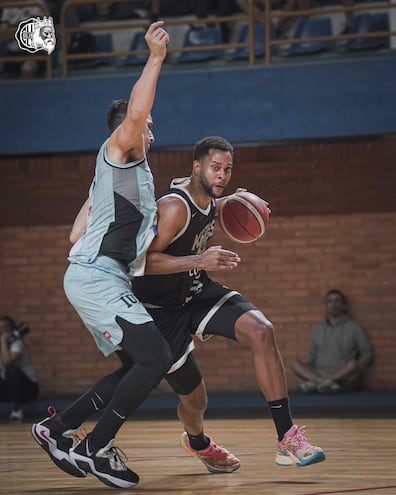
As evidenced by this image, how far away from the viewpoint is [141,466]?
566cm

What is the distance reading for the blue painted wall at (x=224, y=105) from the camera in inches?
359

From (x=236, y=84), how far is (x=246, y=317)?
4727 mm

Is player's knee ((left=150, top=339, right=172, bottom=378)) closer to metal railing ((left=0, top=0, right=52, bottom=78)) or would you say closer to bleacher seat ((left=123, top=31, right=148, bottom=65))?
metal railing ((left=0, top=0, right=52, bottom=78))

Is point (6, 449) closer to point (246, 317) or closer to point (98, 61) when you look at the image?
point (246, 317)

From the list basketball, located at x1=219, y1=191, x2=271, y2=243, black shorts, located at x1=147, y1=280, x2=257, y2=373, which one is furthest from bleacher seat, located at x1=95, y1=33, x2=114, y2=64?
black shorts, located at x1=147, y1=280, x2=257, y2=373

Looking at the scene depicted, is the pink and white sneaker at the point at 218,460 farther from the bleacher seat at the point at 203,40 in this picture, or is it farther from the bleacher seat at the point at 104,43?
the bleacher seat at the point at 104,43

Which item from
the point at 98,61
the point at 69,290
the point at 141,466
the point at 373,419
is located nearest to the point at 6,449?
the point at 141,466

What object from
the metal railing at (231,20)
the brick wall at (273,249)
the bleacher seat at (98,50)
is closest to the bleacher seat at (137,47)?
the bleacher seat at (98,50)

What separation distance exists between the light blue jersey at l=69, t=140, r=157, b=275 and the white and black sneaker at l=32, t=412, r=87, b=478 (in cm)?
82

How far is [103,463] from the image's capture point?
467cm

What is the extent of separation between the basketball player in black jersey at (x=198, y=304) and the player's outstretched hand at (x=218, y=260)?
4cm

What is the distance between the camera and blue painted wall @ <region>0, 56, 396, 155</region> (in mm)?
9117

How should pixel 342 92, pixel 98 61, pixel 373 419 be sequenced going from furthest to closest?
1. pixel 98 61
2. pixel 342 92
3. pixel 373 419

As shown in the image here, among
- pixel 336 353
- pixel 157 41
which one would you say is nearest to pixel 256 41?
pixel 336 353
